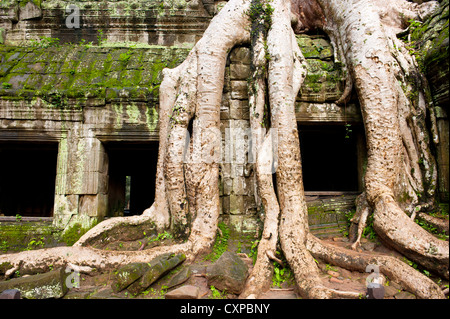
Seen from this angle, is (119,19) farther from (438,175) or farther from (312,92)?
(438,175)

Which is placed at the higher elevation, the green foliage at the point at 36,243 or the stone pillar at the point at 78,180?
the stone pillar at the point at 78,180

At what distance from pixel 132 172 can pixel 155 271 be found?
4.36 meters

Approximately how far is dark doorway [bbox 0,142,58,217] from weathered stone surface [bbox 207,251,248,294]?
4.87 m

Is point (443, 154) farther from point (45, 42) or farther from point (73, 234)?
point (45, 42)

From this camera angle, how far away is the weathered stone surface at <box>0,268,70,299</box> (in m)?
2.31

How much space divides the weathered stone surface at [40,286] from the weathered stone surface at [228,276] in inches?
51.9

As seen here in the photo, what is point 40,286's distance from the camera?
2346 mm

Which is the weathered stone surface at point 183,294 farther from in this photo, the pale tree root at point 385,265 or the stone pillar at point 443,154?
the stone pillar at point 443,154

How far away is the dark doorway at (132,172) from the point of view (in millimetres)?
4246

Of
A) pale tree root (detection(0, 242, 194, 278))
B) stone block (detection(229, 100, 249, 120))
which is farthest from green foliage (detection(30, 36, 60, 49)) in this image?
pale tree root (detection(0, 242, 194, 278))

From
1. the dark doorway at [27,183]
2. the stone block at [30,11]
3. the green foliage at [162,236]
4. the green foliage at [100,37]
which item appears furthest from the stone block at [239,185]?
the stone block at [30,11]

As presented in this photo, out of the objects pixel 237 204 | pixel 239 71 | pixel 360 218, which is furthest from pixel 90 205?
pixel 360 218

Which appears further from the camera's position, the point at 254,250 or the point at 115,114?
the point at 115,114

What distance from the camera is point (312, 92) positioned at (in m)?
3.65
